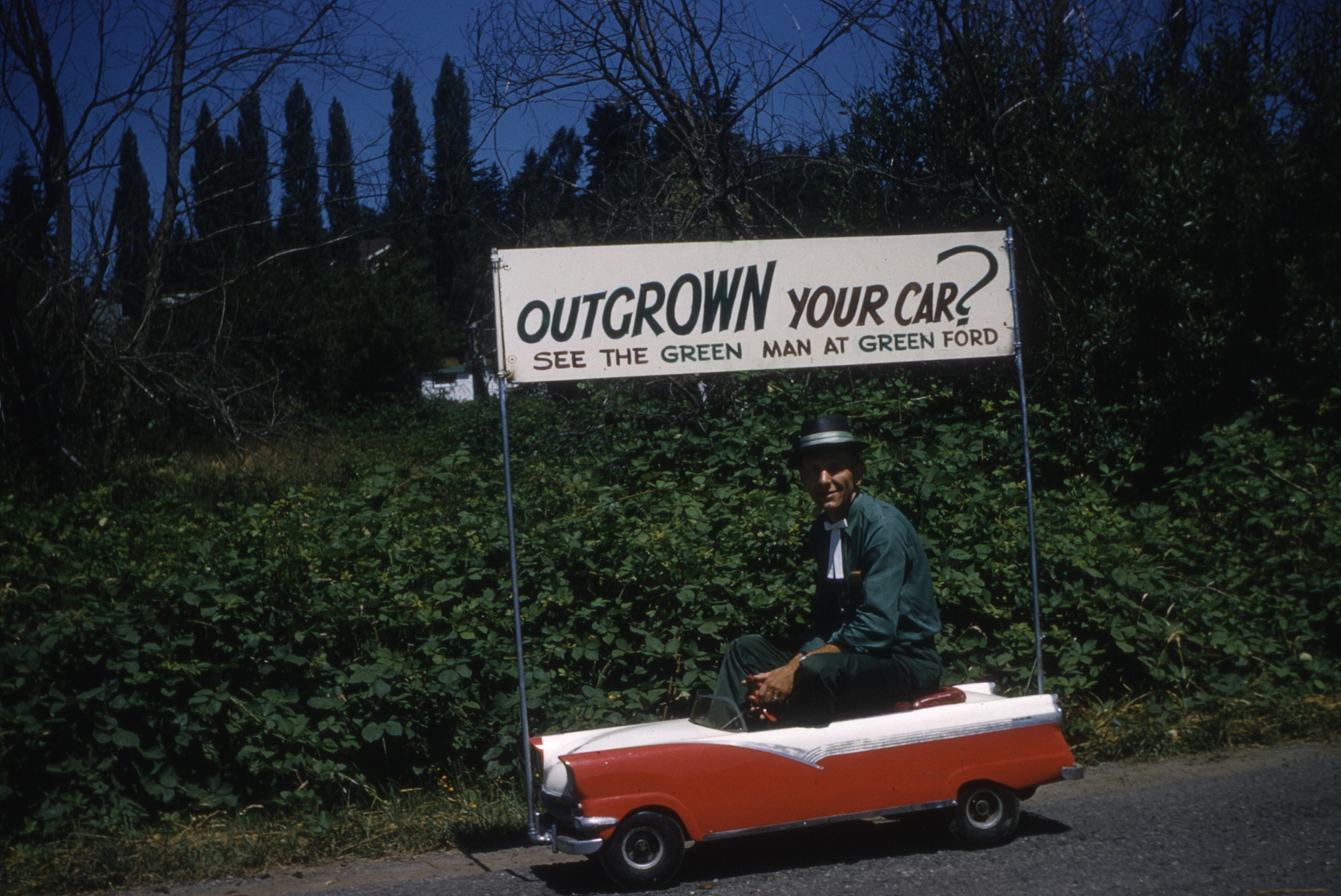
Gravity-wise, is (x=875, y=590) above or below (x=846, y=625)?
above

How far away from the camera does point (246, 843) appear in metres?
4.46

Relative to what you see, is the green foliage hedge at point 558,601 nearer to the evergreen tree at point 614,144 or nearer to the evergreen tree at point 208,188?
the evergreen tree at point 614,144

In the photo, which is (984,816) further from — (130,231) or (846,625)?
(130,231)

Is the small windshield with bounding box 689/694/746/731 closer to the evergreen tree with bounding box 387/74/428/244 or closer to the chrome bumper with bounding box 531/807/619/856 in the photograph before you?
the chrome bumper with bounding box 531/807/619/856

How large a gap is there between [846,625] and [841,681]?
0.78 feet

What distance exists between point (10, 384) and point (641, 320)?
28.7 ft

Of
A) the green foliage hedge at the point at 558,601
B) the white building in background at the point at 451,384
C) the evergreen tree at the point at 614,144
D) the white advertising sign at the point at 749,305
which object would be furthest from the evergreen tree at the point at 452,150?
the white building in background at the point at 451,384

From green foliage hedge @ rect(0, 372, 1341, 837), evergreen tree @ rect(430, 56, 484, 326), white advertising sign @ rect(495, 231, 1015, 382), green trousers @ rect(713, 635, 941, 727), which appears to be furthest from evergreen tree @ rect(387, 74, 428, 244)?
green trousers @ rect(713, 635, 941, 727)

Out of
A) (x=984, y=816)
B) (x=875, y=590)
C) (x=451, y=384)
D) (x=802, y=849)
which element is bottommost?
(x=802, y=849)

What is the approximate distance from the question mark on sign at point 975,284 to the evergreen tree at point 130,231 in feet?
29.5

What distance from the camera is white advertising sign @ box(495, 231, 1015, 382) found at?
4.61 metres

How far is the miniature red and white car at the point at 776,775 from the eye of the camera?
388cm

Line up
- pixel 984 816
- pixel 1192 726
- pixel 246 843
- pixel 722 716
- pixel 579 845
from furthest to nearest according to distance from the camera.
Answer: pixel 1192 726
pixel 246 843
pixel 984 816
pixel 722 716
pixel 579 845

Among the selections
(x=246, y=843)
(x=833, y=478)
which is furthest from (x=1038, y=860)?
(x=246, y=843)
